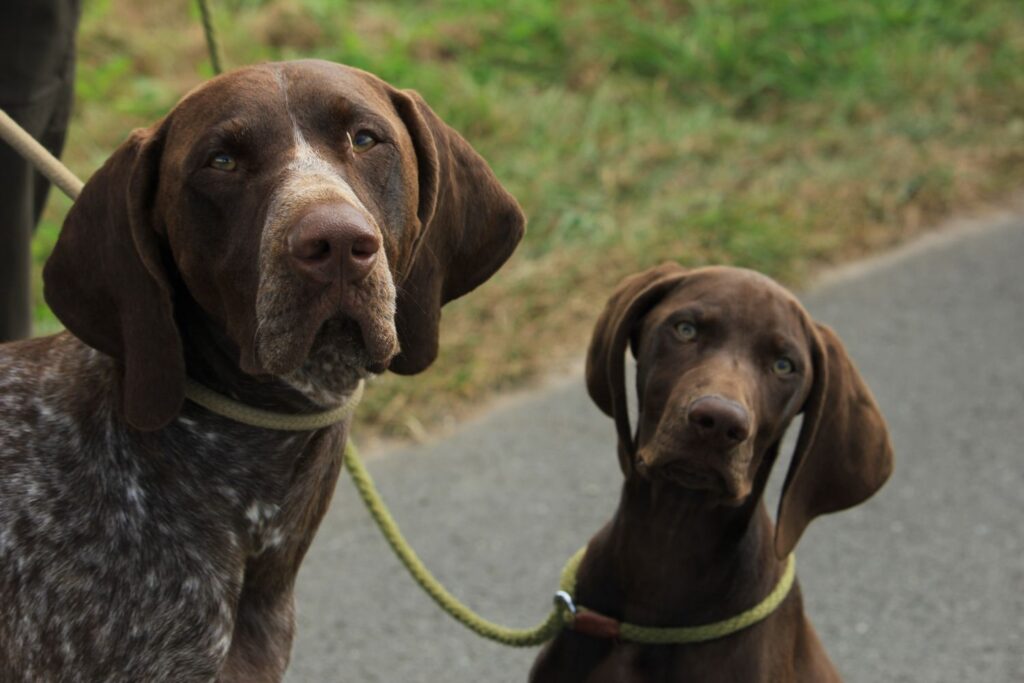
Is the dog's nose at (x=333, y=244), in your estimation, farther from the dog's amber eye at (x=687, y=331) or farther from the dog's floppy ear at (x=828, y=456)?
the dog's floppy ear at (x=828, y=456)

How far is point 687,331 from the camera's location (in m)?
3.45

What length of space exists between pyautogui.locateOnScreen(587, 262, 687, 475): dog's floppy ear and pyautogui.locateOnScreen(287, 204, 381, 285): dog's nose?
107cm

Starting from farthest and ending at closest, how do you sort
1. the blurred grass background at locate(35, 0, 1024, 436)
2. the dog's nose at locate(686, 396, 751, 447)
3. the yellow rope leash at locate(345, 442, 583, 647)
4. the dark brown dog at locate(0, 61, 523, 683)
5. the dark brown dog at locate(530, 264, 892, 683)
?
the blurred grass background at locate(35, 0, 1024, 436) < the yellow rope leash at locate(345, 442, 583, 647) < the dark brown dog at locate(530, 264, 892, 683) < the dog's nose at locate(686, 396, 751, 447) < the dark brown dog at locate(0, 61, 523, 683)

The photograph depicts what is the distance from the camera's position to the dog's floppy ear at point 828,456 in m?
3.49

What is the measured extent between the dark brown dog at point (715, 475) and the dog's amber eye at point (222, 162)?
1.11 metres

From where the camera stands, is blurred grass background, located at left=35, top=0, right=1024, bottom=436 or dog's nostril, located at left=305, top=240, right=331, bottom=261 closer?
dog's nostril, located at left=305, top=240, right=331, bottom=261

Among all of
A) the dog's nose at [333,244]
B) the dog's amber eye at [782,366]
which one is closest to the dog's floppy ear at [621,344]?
the dog's amber eye at [782,366]

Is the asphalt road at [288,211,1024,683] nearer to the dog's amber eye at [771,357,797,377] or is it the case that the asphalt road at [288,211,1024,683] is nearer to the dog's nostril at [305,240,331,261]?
the dog's amber eye at [771,357,797,377]

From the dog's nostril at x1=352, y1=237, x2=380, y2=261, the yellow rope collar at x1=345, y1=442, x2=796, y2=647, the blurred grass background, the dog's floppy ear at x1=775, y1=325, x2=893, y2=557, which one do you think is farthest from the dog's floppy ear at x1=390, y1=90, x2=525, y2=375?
the blurred grass background

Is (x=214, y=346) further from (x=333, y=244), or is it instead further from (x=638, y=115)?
(x=638, y=115)

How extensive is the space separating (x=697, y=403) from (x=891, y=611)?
199 cm

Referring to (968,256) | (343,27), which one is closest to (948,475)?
(968,256)

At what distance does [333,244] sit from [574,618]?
1.34 m

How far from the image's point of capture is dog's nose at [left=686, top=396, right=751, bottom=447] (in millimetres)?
3199
